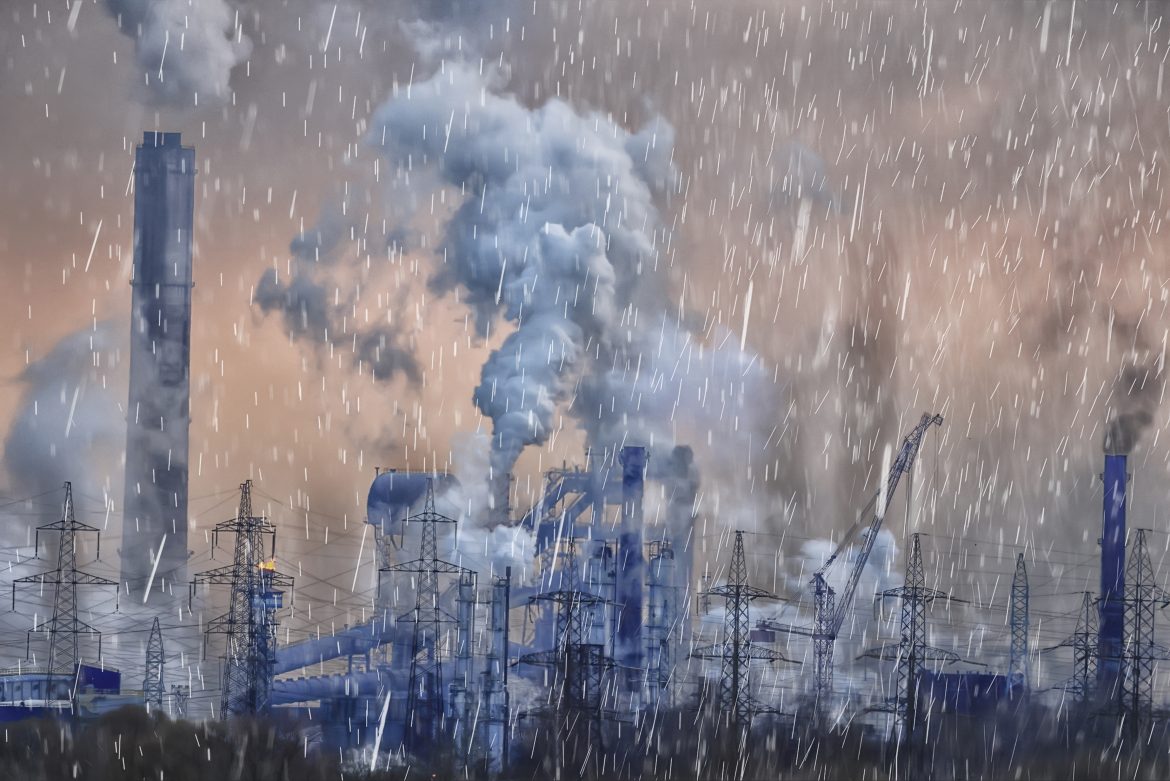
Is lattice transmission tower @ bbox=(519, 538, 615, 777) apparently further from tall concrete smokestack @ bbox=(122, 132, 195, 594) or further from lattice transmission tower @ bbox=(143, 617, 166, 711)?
tall concrete smokestack @ bbox=(122, 132, 195, 594)

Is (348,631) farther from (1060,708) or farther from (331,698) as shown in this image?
(1060,708)

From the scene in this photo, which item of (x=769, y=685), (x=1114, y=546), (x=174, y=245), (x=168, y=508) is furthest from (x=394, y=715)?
(x=769, y=685)

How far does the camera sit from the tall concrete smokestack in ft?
137

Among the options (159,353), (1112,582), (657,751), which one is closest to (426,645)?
(657,751)

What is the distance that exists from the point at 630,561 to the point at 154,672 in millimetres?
13255

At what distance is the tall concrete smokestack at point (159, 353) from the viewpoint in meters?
41.6

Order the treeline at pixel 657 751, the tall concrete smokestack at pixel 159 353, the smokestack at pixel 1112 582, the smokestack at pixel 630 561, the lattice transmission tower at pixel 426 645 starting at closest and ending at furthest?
the treeline at pixel 657 751, the lattice transmission tower at pixel 426 645, the smokestack at pixel 1112 582, the smokestack at pixel 630 561, the tall concrete smokestack at pixel 159 353

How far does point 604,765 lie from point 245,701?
772 centimetres

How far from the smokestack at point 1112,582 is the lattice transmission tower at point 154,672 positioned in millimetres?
24403

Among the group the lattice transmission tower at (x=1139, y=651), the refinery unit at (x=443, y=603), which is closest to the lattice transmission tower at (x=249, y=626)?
the refinery unit at (x=443, y=603)

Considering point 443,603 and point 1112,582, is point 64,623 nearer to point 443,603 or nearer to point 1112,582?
point 443,603

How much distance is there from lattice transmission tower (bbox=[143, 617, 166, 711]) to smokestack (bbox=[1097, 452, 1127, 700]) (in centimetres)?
2440

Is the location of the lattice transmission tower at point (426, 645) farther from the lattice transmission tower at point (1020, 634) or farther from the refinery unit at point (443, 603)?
the lattice transmission tower at point (1020, 634)

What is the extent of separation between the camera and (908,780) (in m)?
27.3
